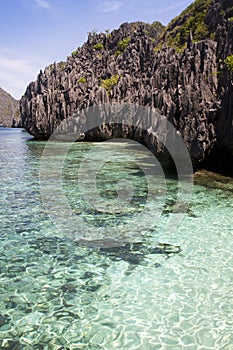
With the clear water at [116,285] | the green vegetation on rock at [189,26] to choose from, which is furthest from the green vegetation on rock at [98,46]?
the clear water at [116,285]

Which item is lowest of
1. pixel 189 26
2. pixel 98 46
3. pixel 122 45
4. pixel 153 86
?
pixel 153 86

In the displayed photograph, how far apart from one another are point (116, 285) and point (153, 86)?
29.4 metres

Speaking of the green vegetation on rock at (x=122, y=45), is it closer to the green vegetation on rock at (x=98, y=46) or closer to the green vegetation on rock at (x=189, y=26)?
the green vegetation on rock at (x=98, y=46)

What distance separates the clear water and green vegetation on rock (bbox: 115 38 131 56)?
244 ft

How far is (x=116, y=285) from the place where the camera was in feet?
22.6

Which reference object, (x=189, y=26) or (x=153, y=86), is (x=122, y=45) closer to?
(x=189, y=26)

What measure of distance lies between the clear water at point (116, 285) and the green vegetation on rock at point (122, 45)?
7446 centimetres

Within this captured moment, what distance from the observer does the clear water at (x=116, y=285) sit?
17.5 ft

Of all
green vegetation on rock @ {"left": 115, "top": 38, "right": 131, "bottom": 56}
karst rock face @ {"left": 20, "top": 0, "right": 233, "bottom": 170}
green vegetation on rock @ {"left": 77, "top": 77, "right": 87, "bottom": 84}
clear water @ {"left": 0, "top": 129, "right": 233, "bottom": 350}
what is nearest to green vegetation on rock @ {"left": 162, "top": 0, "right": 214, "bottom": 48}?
karst rock face @ {"left": 20, "top": 0, "right": 233, "bottom": 170}

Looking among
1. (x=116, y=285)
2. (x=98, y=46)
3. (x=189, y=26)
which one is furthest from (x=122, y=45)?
(x=116, y=285)

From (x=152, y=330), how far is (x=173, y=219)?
19.5 ft

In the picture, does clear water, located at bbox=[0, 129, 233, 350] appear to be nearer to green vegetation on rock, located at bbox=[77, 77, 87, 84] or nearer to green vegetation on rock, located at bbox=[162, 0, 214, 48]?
green vegetation on rock, located at bbox=[77, 77, 87, 84]

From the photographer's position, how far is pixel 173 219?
1114 cm

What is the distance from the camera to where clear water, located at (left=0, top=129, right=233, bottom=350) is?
532 cm
